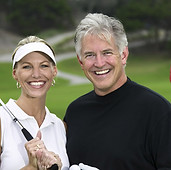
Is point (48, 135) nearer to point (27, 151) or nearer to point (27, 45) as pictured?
point (27, 151)

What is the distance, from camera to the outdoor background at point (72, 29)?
99.3ft

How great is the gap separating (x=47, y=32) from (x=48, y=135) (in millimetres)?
37972

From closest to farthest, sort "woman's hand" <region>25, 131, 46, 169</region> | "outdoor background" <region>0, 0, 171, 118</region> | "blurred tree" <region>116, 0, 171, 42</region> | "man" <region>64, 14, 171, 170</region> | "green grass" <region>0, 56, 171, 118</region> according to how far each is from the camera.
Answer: "woman's hand" <region>25, 131, 46, 169</region>, "man" <region>64, 14, 171, 170</region>, "green grass" <region>0, 56, 171, 118</region>, "outdoor background" <region>0, 0, 171, 118</region>, "blurred tree" <region>116, 0, 171, 42</region>

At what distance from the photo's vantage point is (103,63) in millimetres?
3340

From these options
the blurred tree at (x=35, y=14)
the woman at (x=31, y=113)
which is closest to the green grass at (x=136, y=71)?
the blurred tree at (x=35, y=14)

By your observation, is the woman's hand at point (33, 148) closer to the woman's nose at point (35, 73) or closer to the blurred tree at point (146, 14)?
the woman's nose at point (35, 73)

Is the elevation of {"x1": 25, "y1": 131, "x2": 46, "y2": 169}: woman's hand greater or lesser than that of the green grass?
lesser

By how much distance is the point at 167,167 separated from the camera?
3004mm

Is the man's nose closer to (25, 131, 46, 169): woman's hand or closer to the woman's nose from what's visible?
the woman's nose

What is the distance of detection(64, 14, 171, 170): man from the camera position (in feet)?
9.99

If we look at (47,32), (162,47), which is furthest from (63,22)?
(162,47)

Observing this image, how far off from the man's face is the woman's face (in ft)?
0.89

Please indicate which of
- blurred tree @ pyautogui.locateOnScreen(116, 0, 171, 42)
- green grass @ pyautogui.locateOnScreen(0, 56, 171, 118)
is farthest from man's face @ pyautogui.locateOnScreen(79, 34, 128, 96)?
blurred tree @ pyautogui.locateOnScreen(116, 0, 171, 42)

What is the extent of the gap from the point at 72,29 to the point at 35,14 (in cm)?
388
